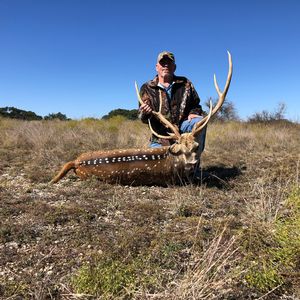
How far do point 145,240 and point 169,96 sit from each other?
335 centimetres

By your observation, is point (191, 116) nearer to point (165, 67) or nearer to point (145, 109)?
point (145, 109)

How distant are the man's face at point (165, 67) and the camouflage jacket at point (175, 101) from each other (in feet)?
0.50

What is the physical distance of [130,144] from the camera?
9727mm

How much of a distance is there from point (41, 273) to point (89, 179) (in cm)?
274

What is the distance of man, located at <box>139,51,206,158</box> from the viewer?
244 inches

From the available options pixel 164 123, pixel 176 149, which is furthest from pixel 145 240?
pixel 164 123

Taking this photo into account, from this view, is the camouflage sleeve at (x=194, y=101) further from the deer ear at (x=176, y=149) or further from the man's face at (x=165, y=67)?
the deer ear at (x=176, y=149)

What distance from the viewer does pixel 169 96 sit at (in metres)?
6.27

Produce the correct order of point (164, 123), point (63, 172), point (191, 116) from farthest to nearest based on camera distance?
point (191, 116), point (63, 172), point (164, 123)

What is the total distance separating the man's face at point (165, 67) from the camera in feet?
20.4

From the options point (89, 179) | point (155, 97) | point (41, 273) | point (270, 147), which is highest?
point (155, 97)

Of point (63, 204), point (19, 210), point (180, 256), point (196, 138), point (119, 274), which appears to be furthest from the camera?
point (196, 138)

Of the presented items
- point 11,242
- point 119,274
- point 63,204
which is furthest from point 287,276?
point 63,204

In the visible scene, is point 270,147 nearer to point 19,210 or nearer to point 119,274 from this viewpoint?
point 19,210
